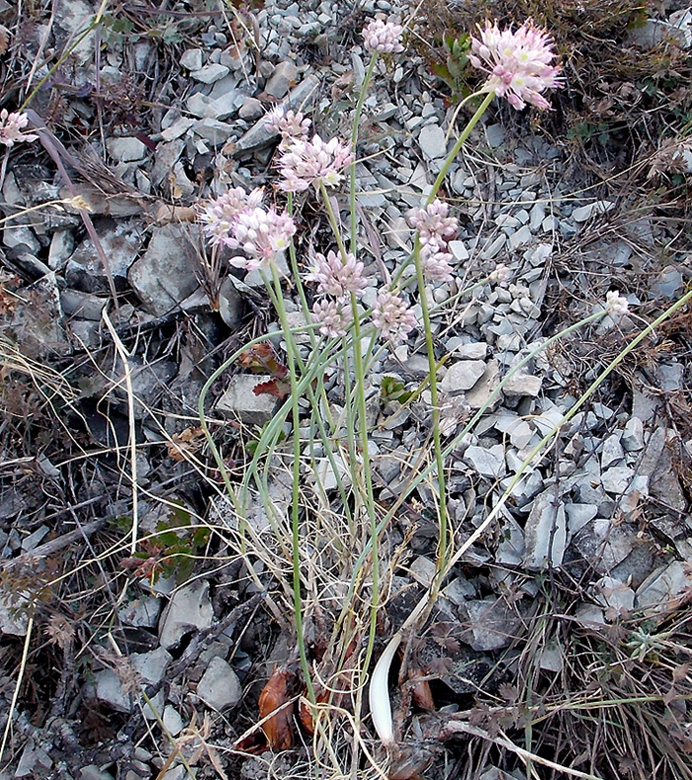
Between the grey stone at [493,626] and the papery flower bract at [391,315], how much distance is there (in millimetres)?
784

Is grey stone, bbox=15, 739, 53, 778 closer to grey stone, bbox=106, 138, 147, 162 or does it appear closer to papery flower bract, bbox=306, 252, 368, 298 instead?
papery flower bract, bbox=306, 252, 368, 298

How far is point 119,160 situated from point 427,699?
1861 millimetres

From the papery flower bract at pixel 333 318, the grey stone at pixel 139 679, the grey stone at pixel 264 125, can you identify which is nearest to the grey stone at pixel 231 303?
the grey stone at pixel 264 125

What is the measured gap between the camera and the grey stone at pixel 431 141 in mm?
2330

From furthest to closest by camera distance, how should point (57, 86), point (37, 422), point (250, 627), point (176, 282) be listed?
point (57, 86), point (176, 282), point (37, 422), point (250, 627)

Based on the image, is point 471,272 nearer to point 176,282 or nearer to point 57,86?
point 176,282

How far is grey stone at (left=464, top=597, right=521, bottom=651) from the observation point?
1642 millimetres

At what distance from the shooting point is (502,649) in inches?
66.2

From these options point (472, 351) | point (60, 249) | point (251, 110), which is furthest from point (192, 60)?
point (472, 351)

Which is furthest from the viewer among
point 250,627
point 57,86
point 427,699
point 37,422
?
point 57,86

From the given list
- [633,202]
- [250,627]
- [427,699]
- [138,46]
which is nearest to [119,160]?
[138,46]

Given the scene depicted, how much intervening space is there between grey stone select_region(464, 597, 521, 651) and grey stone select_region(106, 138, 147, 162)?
5.69 ft

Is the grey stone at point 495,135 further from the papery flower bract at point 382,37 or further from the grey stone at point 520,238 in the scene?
the papery flower bract at point 382,37

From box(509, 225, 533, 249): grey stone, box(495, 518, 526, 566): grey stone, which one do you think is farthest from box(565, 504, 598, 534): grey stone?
box(509, 225, 533, 249): grey stone
